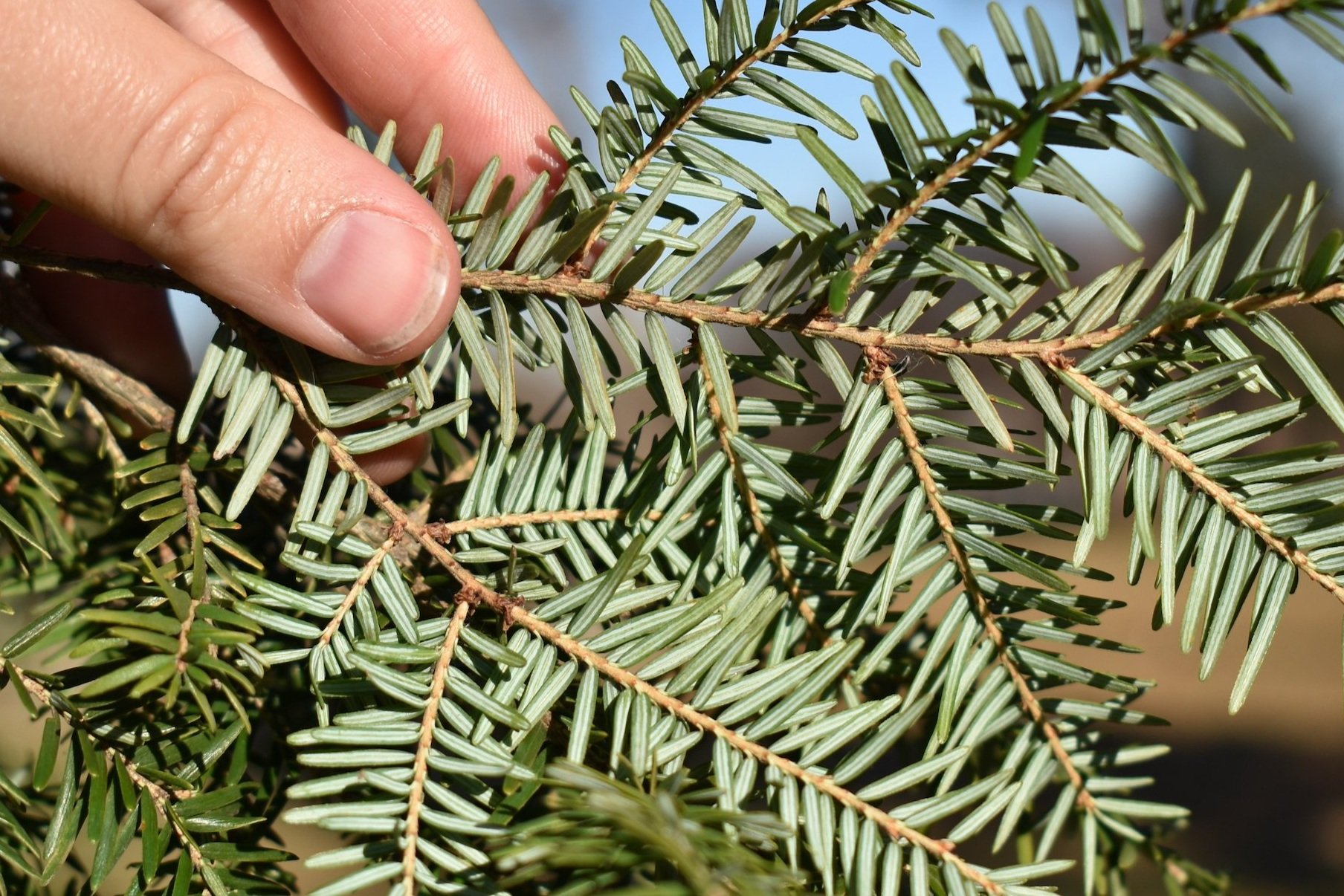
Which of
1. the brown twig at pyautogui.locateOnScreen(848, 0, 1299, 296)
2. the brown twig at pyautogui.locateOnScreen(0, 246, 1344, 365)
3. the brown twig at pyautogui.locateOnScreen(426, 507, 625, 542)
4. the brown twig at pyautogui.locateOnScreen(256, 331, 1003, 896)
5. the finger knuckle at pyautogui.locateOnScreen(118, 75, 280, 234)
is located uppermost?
the finger knuckle at pyautogui.locateOnScreen(118, 75, 280, 234)

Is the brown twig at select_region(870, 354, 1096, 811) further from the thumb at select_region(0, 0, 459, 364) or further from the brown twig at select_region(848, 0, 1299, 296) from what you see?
the thumb at select_region(0, 0, 459, 364)

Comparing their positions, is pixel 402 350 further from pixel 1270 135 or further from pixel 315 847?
pixel 1270 135

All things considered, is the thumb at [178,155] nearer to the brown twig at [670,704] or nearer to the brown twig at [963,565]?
the brown twig at [670,704]

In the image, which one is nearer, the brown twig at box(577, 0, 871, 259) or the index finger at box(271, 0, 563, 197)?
the brown twig at box(577, 0, 871, 259)

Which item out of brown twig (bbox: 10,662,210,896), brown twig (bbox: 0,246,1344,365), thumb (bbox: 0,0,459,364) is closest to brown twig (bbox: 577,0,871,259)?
brown twig (bbox: 0,246,1344,365)

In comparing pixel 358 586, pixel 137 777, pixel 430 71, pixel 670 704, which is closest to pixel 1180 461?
pixel 670 704

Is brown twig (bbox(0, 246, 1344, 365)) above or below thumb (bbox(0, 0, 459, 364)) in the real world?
below

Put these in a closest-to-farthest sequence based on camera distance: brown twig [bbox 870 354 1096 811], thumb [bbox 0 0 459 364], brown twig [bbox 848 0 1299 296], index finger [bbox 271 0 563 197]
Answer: brown twig [bbox 848 0 1299 296], brown twig [bbox 870 354 1096 811], thumb [bbox 0 0 459 364], index finger [bbox 271 0 563 197]
